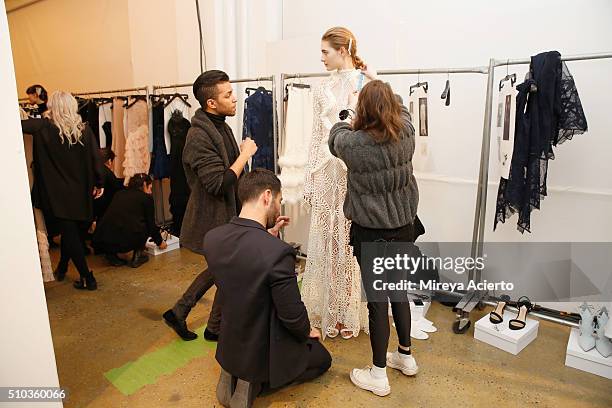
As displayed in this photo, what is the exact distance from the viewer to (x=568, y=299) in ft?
9.39

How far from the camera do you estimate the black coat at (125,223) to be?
376cm

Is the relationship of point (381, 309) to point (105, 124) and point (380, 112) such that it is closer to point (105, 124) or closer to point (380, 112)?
point (380, 112)

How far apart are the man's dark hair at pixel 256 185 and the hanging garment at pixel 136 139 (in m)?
2.73

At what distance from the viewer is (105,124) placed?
14.9 feet

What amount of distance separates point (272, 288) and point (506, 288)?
2050 millimetres

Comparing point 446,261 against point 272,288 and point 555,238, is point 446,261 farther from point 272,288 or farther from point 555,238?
point 272,288

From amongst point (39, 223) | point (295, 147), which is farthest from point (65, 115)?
point (295, 147)

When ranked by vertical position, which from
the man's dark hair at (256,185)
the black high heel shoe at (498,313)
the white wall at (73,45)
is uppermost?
the white wall at (73,45)

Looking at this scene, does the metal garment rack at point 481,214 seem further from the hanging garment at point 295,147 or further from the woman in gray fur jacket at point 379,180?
the hanging garment at point 295,147

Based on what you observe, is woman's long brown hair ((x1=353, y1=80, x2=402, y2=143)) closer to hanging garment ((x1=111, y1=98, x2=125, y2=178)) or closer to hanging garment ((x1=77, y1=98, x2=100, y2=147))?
hanging garment ((x1=111, y1=98, x2=125, y2=178))

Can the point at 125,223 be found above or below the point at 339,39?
below

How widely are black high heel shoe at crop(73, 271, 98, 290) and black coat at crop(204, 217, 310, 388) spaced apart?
6.25 feet

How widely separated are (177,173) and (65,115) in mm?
1050

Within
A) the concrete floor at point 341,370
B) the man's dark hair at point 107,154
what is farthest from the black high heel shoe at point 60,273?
the man's dark hair at point 107,154
